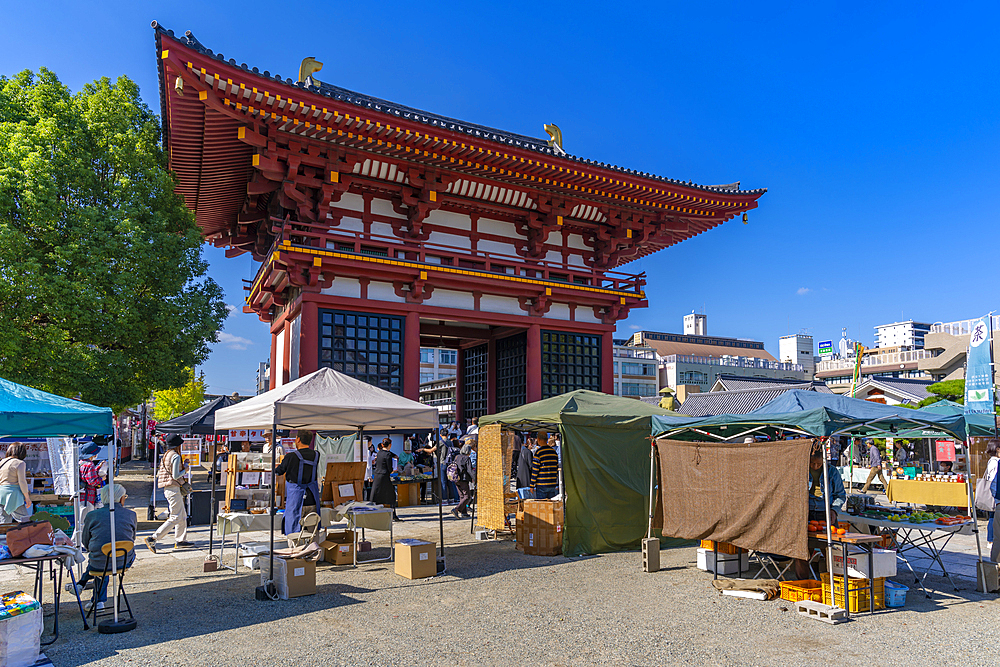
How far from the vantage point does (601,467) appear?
35.6ft

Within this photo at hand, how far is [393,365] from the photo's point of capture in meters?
17.6

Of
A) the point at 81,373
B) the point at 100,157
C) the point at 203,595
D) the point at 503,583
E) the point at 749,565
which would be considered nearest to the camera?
the point at 203,595

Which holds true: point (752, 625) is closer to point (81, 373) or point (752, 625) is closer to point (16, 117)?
point (81, 373)

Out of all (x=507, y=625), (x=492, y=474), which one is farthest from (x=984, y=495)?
(x=507, y=625)

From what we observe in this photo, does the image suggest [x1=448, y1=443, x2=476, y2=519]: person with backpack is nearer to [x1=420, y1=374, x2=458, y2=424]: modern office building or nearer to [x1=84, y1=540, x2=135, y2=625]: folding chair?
[x1=84, y1=540, x2=135, y2=625]: folding chair

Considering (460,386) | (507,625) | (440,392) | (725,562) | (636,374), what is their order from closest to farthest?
(507,625)
(725,562)
(460,386)
(636,374)
(440,392)

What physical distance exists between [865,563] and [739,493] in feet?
5.29

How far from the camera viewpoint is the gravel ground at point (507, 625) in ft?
19.0

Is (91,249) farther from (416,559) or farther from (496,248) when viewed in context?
(416,559)

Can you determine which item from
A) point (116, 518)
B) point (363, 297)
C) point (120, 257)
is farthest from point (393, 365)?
point (116, 518)

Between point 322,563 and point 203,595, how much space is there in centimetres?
215

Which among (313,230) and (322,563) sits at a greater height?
(313,230)

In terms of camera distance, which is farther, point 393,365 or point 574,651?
point 393,365

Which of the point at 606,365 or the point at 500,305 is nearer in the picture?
the point at 500,305
